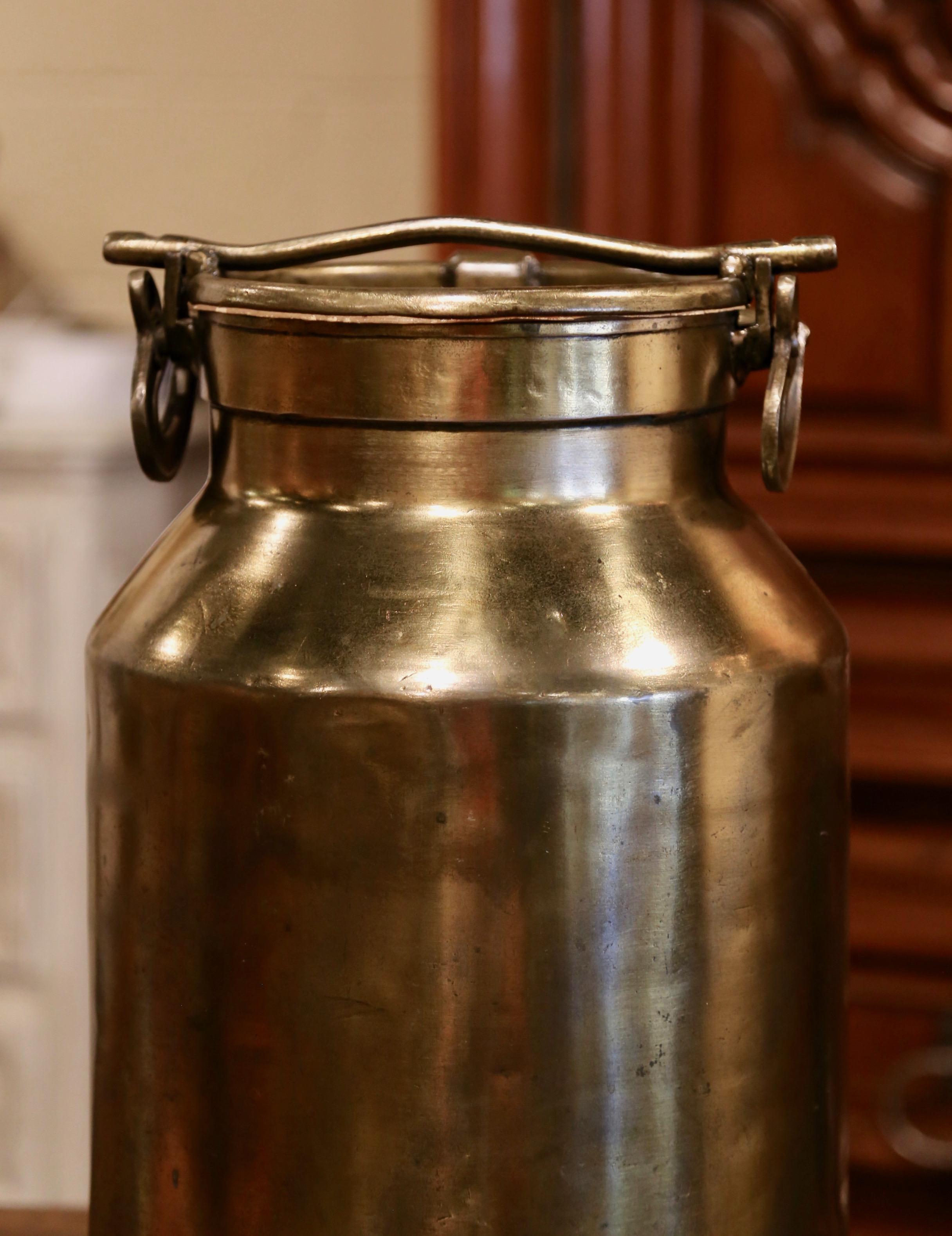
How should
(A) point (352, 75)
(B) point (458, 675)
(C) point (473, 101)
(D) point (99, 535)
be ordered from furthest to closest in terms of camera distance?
(A) point (352, 75) < (D) point (99, 535) < (C) point (473, 101) < (B) point (458, 675)

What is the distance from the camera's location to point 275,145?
160cm

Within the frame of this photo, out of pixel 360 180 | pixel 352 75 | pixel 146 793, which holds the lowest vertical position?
pixel 146 793

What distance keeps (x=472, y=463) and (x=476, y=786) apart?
108mm

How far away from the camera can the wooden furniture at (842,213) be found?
1189mm

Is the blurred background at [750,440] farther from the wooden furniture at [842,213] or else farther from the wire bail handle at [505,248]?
the wire bail handle at [505,248]

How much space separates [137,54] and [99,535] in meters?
0.56

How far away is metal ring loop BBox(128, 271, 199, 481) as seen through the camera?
1.87 feet

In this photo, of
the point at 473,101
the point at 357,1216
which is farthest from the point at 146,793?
the point at 473,101

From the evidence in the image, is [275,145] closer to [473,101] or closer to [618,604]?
[473,101]

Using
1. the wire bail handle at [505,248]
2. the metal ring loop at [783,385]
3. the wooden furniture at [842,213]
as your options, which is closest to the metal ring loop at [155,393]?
the wire bail handle at [505,248]

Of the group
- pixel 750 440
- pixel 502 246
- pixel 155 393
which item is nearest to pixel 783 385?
pixel 502 246

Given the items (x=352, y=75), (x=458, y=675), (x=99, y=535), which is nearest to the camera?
(x=458, y=675)

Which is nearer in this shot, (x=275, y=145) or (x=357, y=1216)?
(x=357, y=1216)

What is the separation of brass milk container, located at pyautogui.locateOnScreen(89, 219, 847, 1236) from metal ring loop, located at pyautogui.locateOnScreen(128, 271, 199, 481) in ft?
0.13
